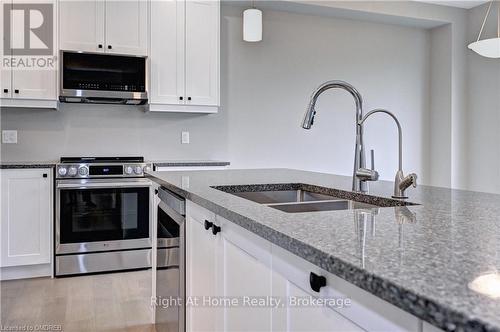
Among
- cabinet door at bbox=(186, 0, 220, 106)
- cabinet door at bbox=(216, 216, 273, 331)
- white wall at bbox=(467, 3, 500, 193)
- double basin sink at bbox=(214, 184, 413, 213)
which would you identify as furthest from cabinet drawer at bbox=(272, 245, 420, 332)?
white wall at bbox=(467, 3, 500, 193)

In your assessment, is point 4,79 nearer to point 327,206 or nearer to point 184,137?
point 184,137

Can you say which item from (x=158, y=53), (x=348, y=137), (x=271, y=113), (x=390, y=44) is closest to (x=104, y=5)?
(x=158, y=53)

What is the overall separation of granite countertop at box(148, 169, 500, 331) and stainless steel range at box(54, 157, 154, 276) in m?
2.33

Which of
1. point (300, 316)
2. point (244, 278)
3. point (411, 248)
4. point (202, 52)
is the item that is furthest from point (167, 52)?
point (411, 248)

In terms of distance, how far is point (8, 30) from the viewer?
3416mm

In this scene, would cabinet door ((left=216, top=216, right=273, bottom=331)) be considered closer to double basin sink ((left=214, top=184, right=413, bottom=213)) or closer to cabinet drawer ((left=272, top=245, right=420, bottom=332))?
cabinet drawer ((left=272, top=245, right=420, bottom=332))

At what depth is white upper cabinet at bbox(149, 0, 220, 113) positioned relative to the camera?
3.79 metres

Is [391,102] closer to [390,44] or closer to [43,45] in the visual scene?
[390,44]

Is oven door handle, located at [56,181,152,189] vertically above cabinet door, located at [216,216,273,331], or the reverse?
oven door handle, located at [56,181,152,189]

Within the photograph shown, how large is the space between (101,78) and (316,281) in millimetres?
3310

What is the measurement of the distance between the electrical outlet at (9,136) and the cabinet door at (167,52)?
4.05 feet

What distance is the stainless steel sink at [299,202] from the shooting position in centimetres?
169

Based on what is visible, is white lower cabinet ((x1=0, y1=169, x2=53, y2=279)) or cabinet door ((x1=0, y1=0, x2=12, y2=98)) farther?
cabinet door ((x1=0, y1=0, x2=12, y2=98))

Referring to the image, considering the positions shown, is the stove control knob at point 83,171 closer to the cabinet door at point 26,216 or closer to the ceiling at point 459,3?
the cabinet door at point 26,216
